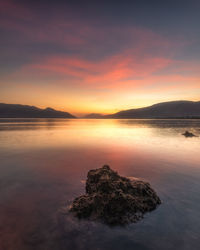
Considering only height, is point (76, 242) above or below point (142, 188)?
below

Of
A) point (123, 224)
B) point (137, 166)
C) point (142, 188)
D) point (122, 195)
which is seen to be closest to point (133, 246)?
point (123, 224)

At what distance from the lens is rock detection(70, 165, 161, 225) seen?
15.0 ft

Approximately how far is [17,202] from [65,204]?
5.94ft

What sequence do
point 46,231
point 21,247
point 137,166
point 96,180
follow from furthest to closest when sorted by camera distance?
point 137,166 < point 96,180 < point 46,231 < point 21,247

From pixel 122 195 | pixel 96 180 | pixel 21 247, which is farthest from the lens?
pixel 96 180

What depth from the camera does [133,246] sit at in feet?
12.1

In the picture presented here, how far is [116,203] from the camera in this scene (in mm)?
4703

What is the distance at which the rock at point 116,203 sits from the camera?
458 centimetres

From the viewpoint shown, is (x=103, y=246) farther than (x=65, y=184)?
No

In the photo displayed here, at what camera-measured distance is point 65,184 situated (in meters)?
7.37

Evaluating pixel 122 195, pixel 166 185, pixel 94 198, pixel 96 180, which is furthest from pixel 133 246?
pixel 166 185

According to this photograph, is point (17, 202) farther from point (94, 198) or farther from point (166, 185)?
point (166, 185)

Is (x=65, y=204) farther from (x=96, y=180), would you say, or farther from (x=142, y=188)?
(x=142, y=188)

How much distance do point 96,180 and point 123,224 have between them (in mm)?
1964
